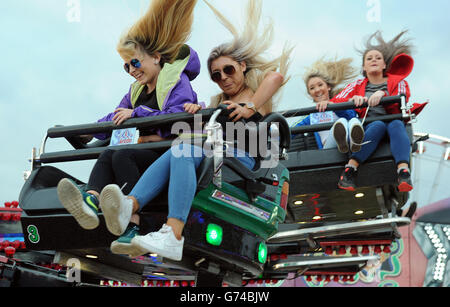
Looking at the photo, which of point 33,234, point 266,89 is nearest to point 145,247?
point 33,234

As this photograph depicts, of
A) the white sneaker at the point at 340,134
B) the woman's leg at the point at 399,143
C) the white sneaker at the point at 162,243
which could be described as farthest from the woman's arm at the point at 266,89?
the white sneaker at the point at 162,243

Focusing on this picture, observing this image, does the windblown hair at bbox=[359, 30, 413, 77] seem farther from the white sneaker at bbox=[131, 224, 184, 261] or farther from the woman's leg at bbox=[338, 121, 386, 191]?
the white sneaker at bbox=[131, 224, 184, 261]

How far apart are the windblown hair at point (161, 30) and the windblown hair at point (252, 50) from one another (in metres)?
0.33

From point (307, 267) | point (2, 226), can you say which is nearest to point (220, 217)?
point (307, 267)

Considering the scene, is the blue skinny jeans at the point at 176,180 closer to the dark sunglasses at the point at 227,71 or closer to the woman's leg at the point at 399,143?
the dark sunglasses at the point at 227,71

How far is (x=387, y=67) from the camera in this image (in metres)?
5.20

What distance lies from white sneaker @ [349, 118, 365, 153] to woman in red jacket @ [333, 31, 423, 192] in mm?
57

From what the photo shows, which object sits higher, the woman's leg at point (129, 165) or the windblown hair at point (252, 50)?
the windblown hair at point (252, 50)

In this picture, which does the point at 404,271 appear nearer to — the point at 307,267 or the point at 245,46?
the point at 307,267

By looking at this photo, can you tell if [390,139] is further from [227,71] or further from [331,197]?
[227,71]

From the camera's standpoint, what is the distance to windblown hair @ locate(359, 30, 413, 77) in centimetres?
525

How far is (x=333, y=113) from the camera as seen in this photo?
4.73 meters

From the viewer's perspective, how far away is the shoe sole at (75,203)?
2.67 m

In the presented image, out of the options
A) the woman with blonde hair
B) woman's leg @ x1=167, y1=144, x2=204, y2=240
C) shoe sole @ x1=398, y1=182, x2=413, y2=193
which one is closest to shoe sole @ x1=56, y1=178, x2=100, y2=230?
woman's leg @ x1=167, y1=144, x2=204, y2=240
